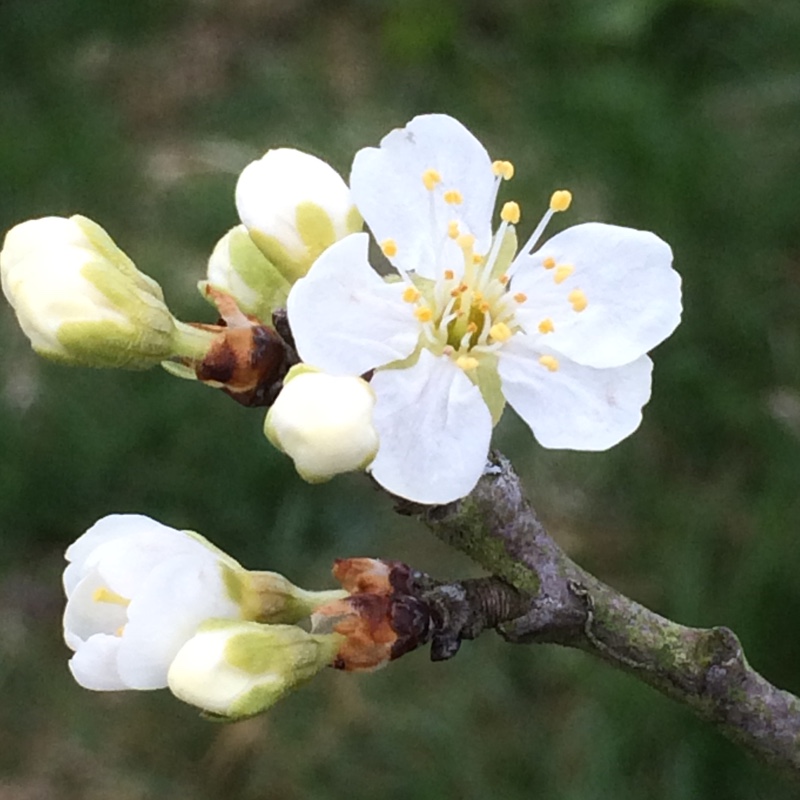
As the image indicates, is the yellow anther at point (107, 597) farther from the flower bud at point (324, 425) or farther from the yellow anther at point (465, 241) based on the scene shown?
the yellow anther at point (465, 241)

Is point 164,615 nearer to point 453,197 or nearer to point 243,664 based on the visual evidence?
point 243,664

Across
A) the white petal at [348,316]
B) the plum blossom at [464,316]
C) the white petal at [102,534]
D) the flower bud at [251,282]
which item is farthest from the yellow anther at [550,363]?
the white petal at [102,534]

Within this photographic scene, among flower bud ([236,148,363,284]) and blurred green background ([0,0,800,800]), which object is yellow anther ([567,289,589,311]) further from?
blurred green background ([0,0,800,800])

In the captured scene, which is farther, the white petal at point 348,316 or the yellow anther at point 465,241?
the yellow anther at point 465,241

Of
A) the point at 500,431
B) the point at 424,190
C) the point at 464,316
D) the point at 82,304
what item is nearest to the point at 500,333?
the point at 464,316

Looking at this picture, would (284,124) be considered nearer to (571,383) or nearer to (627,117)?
(627,117)
